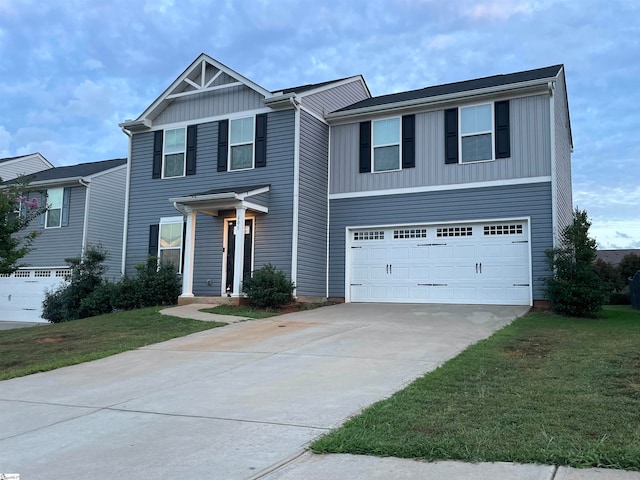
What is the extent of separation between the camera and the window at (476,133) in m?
15.6

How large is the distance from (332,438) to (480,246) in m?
11.5

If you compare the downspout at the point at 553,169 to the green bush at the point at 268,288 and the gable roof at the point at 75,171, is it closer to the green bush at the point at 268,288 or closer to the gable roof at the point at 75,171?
the green bush at the point at 268,288

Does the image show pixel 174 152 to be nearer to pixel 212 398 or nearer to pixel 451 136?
pixel 451 136

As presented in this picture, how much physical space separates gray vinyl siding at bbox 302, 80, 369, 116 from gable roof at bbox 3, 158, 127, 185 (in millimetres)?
10296

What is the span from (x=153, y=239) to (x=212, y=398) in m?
12.7

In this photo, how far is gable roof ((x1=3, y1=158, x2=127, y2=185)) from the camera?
912 inches

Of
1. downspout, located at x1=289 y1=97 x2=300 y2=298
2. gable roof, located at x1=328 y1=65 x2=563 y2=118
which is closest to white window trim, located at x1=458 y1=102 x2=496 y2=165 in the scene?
gable roof, located at x1=328 y1=65 x2=563 y2=118

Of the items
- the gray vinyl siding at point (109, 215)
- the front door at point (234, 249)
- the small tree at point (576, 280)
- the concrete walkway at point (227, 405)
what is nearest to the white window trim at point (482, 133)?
the small tree at point (576, 280)

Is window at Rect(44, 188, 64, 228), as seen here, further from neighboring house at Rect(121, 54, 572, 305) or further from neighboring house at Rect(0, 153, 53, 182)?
neighboring house at Rect(0, 153, 53, 182)

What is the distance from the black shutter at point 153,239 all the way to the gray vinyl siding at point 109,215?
4.44 meters

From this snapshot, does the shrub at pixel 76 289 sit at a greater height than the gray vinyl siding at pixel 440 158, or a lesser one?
lesser

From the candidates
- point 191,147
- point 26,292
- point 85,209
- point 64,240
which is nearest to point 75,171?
point 85,209

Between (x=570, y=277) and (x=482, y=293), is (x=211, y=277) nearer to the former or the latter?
(x=482, y=293)

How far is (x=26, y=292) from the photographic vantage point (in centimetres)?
2367
